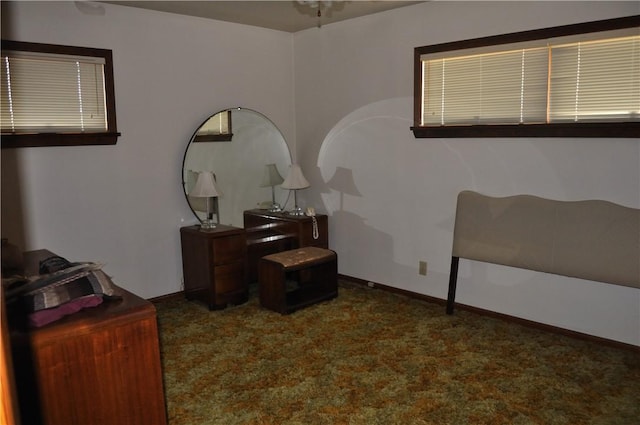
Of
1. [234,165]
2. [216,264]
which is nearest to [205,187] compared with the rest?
[234,165]

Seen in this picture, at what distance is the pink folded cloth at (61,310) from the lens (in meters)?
1.78

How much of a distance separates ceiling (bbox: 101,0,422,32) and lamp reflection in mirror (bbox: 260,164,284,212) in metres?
1.31

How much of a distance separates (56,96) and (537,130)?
132 inches

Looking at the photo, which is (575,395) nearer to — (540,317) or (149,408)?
(540,317)

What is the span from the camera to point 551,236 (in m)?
3.36

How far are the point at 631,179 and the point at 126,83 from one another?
11.7 feet

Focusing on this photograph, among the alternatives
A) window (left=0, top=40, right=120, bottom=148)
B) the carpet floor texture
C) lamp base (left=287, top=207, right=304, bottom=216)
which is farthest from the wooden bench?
window (left=0, top=40, right=120, bottom=148)

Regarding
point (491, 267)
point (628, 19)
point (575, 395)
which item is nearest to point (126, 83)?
point (491, 267)

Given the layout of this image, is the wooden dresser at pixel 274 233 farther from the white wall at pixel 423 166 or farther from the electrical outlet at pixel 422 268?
the electrical outlet at pixel 422 268

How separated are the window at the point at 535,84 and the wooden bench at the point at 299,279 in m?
1.31

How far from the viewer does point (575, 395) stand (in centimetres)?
276

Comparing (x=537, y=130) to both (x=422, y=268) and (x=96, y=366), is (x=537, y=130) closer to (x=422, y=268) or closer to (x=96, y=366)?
(x=422, y=268)

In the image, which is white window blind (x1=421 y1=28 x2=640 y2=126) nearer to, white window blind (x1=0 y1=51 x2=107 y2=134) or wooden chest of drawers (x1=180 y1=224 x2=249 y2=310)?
wooden chest of drawers (x1=180 y1=224 x2=249 y2=310)

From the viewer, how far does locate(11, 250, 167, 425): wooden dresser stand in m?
1.71
